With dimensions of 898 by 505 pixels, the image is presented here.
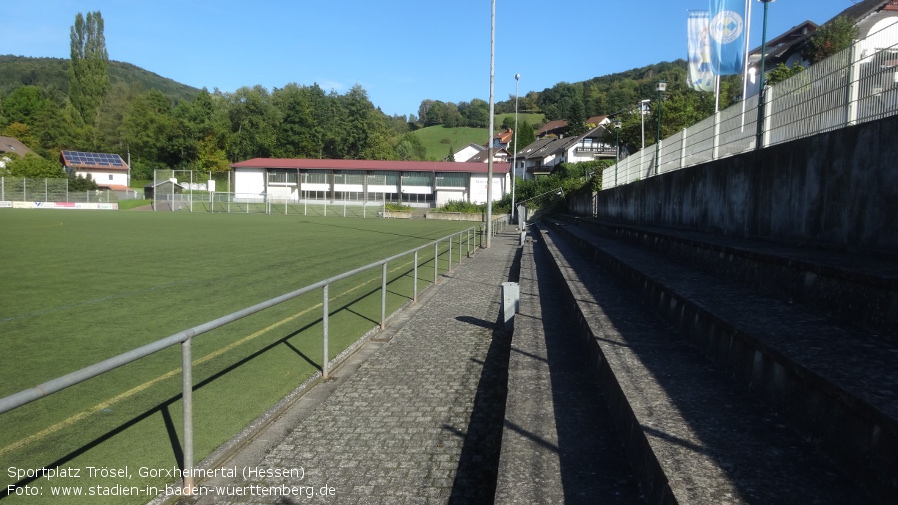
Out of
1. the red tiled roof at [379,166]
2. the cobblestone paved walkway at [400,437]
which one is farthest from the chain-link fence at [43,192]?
the cobblestone paved walkway at [400,437]

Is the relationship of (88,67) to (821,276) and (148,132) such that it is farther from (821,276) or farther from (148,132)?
(821,276)

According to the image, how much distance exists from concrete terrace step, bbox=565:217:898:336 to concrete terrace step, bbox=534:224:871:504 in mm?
976

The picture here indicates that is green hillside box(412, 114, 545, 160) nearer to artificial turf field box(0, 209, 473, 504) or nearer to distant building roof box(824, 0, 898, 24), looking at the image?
distant building roof box(824, 0, 898, 24)

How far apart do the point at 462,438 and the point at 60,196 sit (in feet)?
215

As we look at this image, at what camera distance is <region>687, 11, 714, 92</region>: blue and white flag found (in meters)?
18.4

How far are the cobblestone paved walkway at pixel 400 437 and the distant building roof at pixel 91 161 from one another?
3515 inches

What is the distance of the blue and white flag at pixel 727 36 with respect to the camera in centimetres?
1681

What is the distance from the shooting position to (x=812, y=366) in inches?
122

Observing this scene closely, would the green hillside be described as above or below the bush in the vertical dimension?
above

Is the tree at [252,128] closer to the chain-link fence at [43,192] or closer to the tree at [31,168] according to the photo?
the tree at [31,168]

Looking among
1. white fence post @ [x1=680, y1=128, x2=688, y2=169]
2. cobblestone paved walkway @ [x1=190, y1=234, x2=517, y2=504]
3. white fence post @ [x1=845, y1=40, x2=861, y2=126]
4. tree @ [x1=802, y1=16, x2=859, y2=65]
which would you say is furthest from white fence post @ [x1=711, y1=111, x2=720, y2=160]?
tree @ [x1=802, y1=16, x2=859, y2=65]

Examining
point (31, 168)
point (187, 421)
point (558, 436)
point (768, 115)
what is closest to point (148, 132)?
point (31, 168)

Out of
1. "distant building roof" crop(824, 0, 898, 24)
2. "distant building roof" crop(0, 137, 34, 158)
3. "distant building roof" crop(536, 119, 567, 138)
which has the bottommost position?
"distant building roof" crop(0, 137, 34, 158)

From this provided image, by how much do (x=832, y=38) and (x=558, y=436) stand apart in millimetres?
40629
